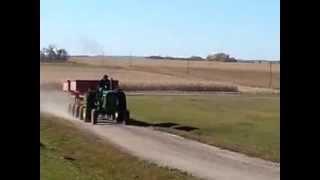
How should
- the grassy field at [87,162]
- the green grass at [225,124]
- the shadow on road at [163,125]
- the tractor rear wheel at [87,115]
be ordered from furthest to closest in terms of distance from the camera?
the tractor rear wheel at [87,115] → the shadow on road at [163,125] → the green grass at [225,124] → the grassy field at [87,162]

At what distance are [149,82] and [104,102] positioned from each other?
83.0 ft

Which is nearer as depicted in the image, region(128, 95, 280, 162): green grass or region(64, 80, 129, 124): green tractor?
region(128, 95, 280, 162): green grass

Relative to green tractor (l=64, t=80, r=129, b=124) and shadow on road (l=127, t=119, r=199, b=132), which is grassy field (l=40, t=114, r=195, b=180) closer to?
green tractor (l=64, t=80, r=129, b=124)

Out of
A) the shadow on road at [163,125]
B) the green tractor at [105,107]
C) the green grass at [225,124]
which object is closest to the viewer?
the green grass at [225,124]

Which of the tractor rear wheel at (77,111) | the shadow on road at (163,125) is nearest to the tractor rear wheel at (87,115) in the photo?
the shadow on road at (163,125)

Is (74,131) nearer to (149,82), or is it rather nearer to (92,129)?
(92,129)

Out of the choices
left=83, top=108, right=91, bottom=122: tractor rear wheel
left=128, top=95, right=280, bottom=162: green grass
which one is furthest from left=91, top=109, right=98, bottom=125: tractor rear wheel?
left=128, top=95, right=280, bottom=162: green grass

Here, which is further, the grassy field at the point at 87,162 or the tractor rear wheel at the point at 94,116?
the tractor rear wheel at the point at 94,116

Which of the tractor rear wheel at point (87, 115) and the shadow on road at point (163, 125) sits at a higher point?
the tractor rear wheel at point (87, 115)

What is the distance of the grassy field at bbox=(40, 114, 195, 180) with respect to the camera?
827 cm

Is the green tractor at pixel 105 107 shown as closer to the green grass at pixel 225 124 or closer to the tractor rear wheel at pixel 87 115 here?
the tractor rear wheel at pixel 87 115

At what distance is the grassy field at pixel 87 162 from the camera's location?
27.1 ft
